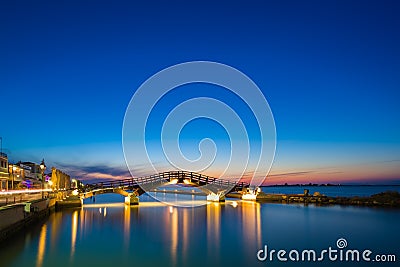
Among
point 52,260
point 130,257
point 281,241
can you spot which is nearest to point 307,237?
point 281,241

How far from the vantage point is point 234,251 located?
17.4 m

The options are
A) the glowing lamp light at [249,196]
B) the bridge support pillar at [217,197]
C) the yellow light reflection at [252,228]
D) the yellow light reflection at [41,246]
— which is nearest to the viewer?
the yellow light reflection at [41,246]

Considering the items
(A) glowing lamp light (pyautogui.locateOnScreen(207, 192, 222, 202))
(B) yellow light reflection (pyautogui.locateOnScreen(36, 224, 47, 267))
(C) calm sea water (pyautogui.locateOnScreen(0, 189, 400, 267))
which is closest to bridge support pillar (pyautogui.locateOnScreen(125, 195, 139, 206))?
(A) glowing lamp light (pyautogui.locateOnScreen(207, 192, 222, 202))

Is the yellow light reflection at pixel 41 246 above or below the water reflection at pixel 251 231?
above

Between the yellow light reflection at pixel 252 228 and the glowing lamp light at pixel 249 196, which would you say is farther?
the glowing lamp light at pixel 249 196

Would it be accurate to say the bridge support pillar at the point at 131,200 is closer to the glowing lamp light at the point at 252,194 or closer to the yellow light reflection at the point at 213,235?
the glowing lamp light at the point at 252,194

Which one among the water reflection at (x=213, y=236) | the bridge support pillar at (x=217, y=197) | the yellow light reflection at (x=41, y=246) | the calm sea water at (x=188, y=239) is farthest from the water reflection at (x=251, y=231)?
the bridge support pillar at (x=217, y=197)

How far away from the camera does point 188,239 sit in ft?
68.8

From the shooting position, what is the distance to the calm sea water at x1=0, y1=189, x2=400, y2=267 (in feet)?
51.0

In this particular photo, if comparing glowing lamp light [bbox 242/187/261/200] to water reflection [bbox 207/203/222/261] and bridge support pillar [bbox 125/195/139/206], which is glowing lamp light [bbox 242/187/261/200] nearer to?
bridge support pillar [bbox 125/195/139/206]

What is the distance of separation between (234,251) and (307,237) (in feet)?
20.4

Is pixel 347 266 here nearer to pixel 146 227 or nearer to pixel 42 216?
pixel 146 227

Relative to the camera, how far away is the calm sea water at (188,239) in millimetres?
15555

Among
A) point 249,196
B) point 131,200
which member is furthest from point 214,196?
point 131,200
